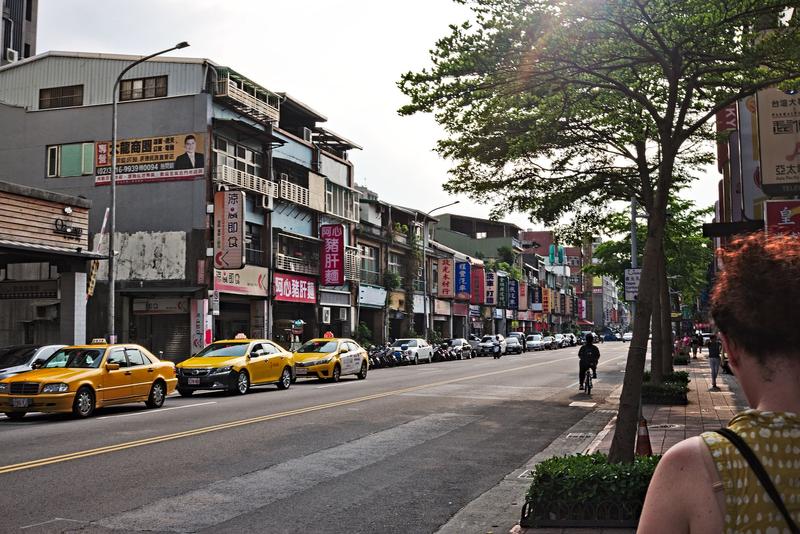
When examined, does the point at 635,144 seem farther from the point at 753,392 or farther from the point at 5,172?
the point at 5,172

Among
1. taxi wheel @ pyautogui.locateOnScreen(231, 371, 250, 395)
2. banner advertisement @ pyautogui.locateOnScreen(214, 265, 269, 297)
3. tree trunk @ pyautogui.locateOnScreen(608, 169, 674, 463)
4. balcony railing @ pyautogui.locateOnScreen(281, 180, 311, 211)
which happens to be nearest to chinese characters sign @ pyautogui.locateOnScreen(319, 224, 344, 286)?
balcony railing @ pyautogui.locateOnScreen(281, 180, 311, 211)

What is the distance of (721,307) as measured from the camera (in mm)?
2080

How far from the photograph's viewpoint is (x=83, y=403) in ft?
50.5

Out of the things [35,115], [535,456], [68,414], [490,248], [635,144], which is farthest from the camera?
[490,248]

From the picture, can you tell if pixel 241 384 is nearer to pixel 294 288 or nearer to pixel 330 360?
pixel 330 360

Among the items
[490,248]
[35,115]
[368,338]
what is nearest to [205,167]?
[35,115]

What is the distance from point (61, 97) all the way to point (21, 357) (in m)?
24.5

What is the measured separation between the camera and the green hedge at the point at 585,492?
7.00 meters

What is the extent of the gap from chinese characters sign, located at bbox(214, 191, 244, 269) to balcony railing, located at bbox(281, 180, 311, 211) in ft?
21.3

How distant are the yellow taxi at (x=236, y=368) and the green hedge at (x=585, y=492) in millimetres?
14714

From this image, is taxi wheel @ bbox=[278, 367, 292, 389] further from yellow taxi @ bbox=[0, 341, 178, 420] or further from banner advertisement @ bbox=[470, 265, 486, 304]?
banner advertisement @ bbox=[470, 265, 486, 304]

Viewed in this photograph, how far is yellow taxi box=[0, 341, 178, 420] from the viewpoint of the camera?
14.8 m

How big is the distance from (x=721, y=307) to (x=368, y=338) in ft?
162

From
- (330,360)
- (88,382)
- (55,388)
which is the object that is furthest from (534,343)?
(55,388)
